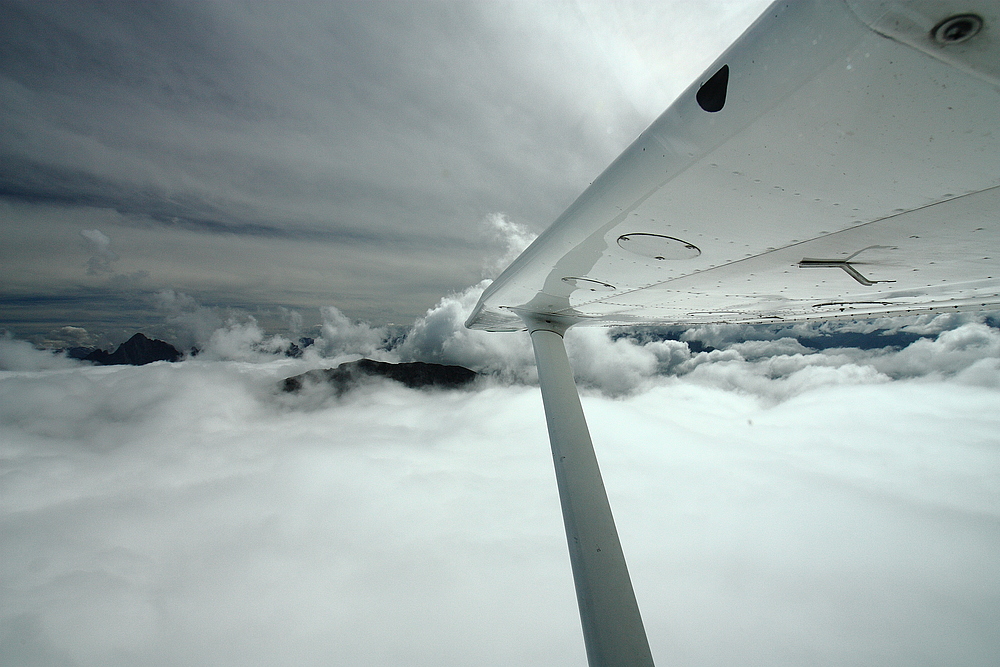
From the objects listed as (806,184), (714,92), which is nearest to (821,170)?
(806,184)

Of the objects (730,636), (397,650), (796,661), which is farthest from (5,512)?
(796,661)

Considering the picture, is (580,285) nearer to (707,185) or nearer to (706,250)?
(706,250)

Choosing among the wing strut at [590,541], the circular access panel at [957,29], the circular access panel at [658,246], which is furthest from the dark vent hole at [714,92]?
the wing strut at [590,541]

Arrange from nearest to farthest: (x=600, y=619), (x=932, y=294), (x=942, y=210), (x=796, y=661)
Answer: (x=942, y=210)
(x=600, y=619)
(x=932, y=294)
(x=796, y=661)

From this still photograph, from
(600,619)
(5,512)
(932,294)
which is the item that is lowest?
(5,512)

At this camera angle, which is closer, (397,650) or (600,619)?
(600,619)

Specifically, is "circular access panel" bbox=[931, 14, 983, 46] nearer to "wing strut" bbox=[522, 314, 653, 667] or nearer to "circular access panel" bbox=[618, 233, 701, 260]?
"circular access panel" bbox=[618, 233, 701, 260]

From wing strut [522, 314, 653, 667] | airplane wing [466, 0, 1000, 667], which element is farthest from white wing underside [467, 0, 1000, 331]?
wing strut [522, 314, 653, 667]
